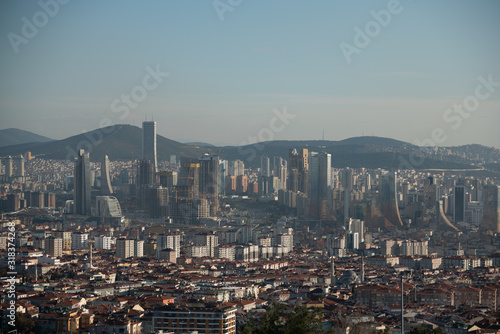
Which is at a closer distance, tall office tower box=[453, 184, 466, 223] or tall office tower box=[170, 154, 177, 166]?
tall office tower box=[453, 184, 466, 223]

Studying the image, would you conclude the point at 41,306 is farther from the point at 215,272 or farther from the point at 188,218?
the point at 188,218

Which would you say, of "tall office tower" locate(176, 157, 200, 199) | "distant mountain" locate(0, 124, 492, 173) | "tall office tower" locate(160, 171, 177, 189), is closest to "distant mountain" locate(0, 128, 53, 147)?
"distant mountain" locate(0, 124, 492, 173)

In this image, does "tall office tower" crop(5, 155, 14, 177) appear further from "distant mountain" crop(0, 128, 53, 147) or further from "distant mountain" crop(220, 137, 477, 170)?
"distant mountain" crop(220, 137, 477, 170)

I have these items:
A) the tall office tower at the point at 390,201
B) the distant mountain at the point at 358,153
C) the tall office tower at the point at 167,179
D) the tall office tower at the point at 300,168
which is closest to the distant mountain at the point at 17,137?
the tall office tower at the point at 167,179

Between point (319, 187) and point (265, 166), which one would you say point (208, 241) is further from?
point (265, 166)

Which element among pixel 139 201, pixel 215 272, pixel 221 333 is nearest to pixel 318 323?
pixel 221 333
